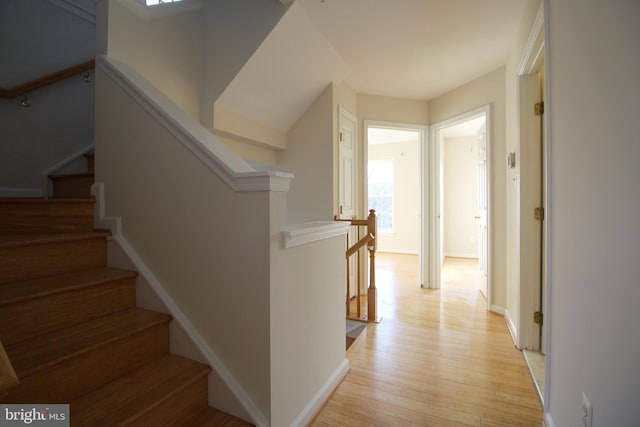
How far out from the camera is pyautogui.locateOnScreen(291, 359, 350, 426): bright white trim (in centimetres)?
148

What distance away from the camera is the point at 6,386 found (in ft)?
1.61

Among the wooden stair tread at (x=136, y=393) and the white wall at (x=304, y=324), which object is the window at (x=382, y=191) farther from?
the wooden stair tread at (x=136, y=393)

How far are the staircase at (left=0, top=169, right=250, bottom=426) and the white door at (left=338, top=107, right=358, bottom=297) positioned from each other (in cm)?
223

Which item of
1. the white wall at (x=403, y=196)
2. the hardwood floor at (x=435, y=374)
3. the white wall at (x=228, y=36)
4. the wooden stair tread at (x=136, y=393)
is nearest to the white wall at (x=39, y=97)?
the white wall at (x=228, y=36)

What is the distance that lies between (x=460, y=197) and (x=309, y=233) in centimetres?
601

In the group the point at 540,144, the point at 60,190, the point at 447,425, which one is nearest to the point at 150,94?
the point at 60,190

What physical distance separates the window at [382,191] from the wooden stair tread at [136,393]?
6.50 metres

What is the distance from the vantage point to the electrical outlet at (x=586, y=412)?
3.32 ft

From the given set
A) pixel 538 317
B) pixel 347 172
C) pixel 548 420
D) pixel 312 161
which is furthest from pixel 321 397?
pixel 347 172

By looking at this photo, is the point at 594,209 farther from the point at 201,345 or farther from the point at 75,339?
the point at 75,339

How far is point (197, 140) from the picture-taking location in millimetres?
1365

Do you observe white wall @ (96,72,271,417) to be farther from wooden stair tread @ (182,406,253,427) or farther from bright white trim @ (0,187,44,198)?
bright white trim @ (0,187,44,198)

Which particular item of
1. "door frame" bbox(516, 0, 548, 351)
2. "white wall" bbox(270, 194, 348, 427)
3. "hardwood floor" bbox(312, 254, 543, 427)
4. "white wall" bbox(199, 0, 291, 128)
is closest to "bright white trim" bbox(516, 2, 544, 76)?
"door frame" bbox(516, 0, 548, 351)

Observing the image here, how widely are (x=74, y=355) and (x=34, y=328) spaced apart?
284 mm
